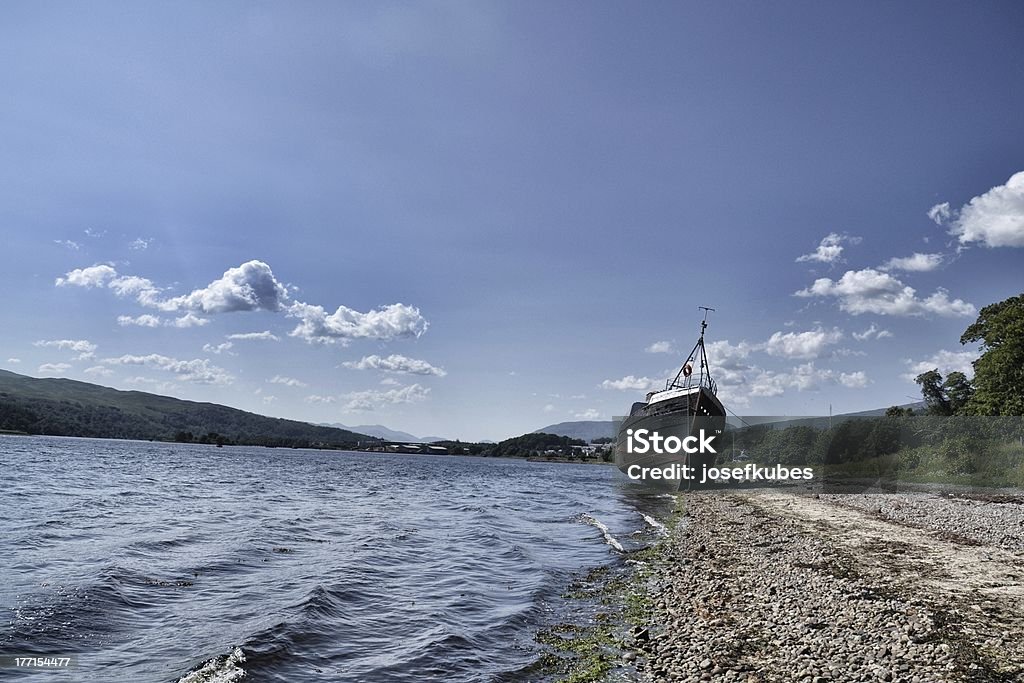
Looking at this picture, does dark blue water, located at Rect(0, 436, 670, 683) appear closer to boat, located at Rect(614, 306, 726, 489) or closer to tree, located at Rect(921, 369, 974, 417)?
boat, located at Rect(614, 306, 726, 489)

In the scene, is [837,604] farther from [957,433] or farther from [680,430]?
[957,433]

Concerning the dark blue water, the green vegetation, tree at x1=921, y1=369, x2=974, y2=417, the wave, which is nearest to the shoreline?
the wave

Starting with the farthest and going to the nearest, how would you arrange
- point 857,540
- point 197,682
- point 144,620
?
point 857,540
point 144,620
point 197,682

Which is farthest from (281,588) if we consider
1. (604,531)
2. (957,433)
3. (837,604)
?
(957,433)

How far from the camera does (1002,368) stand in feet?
171

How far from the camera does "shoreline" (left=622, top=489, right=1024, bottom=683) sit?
30.5 feet

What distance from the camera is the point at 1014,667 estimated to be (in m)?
9.03

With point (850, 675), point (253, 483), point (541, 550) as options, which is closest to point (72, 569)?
point (541, 550)

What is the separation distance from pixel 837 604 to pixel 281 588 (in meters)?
13.8

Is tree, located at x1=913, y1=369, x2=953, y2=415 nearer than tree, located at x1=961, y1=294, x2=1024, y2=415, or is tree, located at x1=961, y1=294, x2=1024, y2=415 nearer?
tree, located at x1=961, y1=294, x2=1024, y2=415

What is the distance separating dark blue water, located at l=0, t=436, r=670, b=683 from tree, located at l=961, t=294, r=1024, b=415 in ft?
127

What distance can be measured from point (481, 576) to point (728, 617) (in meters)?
9.07

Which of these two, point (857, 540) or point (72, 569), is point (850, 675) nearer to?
point (857, 540)

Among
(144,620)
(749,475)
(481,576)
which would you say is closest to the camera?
(144,620)
